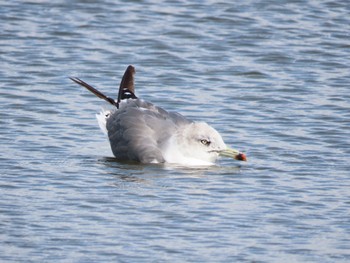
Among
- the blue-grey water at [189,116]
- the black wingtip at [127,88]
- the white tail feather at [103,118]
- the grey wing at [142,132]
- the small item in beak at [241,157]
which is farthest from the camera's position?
the black wingtip at [127,88]

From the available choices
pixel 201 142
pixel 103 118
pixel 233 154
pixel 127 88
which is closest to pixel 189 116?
pixel 127 88

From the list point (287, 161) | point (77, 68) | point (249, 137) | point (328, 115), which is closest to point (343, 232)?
point (287, 161)

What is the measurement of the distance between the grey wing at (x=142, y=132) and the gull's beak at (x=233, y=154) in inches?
21.2

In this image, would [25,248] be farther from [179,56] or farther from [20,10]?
[20,10]

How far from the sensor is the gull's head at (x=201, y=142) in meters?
10.9

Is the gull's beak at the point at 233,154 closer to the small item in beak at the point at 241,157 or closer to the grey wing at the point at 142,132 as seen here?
the small item in beak at the point at 241,157

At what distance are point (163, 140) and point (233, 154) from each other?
2.30 feet

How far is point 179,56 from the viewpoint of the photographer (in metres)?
15.1

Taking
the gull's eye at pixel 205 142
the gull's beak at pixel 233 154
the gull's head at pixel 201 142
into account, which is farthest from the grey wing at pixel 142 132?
the gull's beak at pixel 233 154

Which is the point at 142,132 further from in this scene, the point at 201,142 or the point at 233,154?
the point at 233,154

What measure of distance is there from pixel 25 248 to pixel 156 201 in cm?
162

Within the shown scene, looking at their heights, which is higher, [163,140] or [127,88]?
[127,88]

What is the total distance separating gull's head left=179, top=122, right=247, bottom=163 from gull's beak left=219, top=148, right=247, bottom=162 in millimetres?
69

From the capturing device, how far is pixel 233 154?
10711 mm
